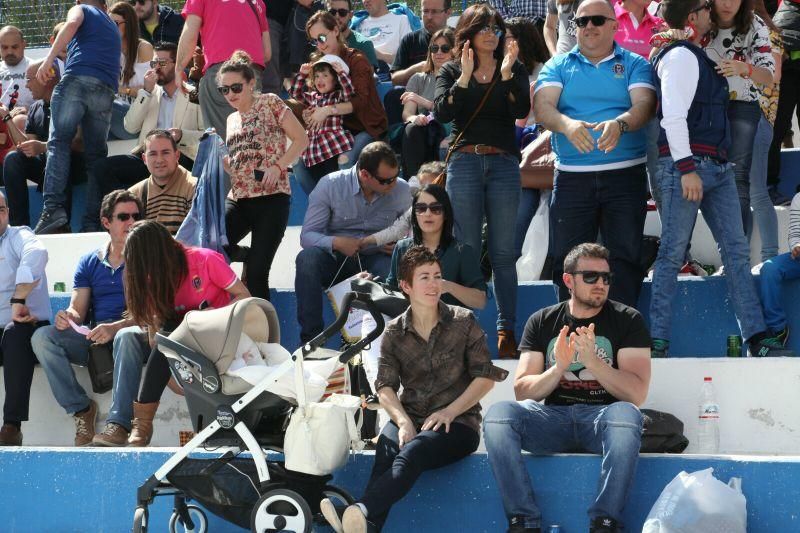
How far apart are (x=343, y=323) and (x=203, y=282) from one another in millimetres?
1110

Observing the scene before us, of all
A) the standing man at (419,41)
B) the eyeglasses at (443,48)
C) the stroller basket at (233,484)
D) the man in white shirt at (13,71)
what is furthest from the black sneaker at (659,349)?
the man in white shirt at (13,71)

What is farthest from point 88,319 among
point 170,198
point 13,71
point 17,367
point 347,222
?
point 13,71

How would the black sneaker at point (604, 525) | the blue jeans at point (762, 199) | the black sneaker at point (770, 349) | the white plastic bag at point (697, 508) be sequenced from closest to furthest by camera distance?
1. the white plastic bag at point (697, 508)
2. the black sneaker at point (604, 525)
3. the black sneaker at point (770, 349)
4. the blue jeans at point (762, 199)

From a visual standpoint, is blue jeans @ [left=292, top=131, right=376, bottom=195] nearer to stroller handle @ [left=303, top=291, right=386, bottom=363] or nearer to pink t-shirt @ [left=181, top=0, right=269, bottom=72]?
pink t-shirt @ [left=181, top=0, right=269, bottom=72]

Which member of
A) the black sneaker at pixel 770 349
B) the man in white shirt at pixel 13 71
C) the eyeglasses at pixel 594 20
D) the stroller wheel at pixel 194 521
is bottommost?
the stroller wheel at pixel 194 521

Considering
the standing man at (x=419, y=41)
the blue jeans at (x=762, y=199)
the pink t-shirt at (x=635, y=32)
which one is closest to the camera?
the blue jeans at (x=762, y=199)

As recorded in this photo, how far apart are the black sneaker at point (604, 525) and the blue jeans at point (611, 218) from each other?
5.17 ft

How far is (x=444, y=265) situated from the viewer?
6230mm

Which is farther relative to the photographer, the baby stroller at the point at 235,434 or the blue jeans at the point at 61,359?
the blue jeans at the point at 61,359

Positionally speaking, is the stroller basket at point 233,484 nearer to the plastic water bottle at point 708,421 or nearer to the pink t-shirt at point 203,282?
the pink t-shirt at point 203,282

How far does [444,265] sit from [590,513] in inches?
69.4

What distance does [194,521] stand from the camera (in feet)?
18.3

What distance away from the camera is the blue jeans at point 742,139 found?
22.2ft

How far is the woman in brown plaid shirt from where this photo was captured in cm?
511
